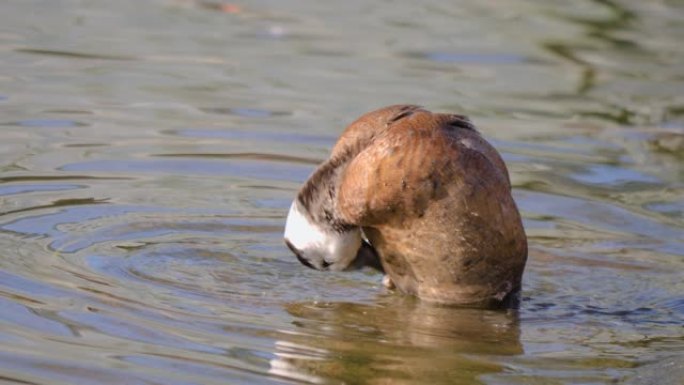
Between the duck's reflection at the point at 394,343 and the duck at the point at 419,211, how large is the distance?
0.12 m

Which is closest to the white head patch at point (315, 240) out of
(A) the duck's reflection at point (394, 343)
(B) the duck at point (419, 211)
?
(B) the duck at point (419, 211)

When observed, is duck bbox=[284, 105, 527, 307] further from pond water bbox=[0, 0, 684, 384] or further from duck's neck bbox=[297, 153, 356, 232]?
pond water bbox=[0, 0, 684, 384]

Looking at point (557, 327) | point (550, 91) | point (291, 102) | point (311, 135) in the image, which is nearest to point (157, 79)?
point (291, 102)

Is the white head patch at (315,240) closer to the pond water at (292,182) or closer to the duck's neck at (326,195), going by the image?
the duck's neck at (326,195)

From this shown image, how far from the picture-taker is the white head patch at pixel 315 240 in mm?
5676

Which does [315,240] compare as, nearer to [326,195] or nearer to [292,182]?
[326,195]

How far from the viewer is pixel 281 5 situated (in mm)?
12805

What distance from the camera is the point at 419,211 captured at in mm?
5523

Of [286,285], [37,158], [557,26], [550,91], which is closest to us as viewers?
[286,285]

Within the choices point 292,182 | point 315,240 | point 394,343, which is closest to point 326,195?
point 315,240

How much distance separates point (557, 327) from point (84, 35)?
618cm

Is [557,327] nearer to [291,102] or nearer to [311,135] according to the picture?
[311,135]

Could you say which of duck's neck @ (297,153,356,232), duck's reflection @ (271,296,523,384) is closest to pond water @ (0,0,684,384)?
duck's reflection @ (271,296,523,384)

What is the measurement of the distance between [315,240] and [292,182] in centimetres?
221
